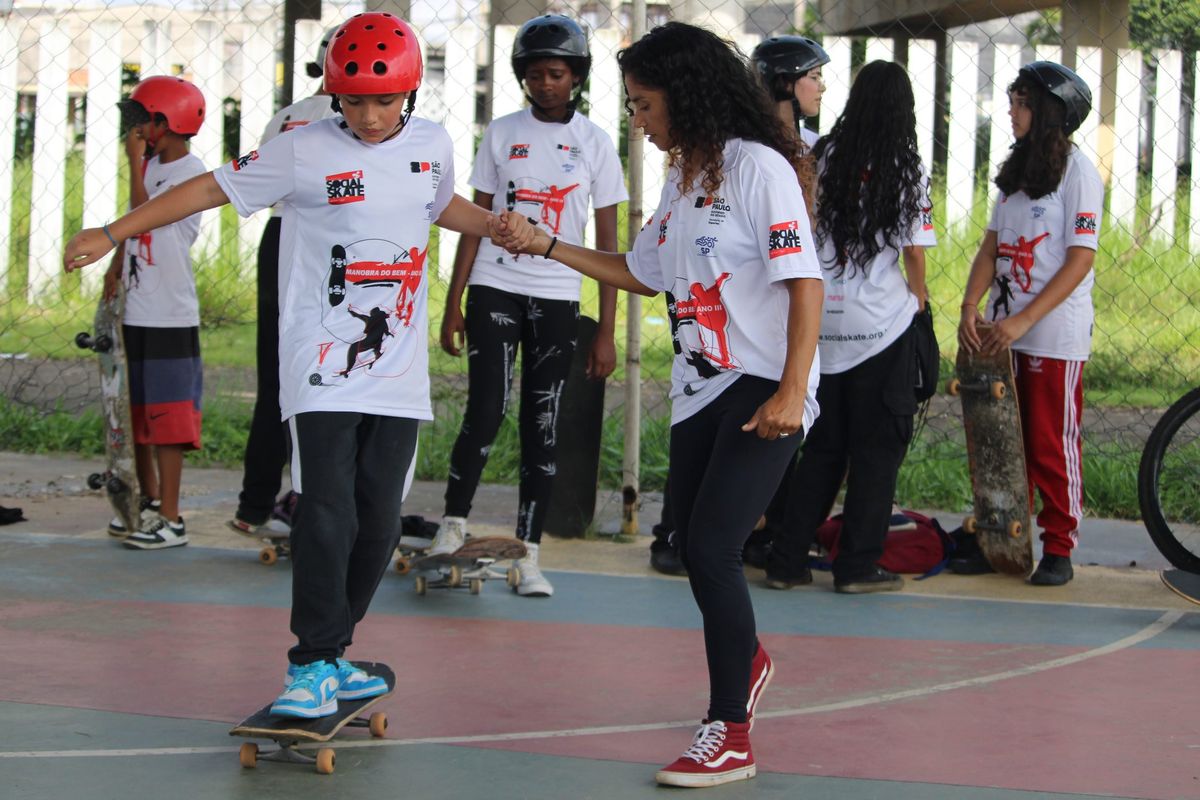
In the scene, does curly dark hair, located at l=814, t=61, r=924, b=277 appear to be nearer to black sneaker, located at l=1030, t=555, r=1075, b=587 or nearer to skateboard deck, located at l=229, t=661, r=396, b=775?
black sneaker, located at l=1030, t=555, r=1075, b=587

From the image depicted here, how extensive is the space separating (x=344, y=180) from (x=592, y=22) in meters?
14.2

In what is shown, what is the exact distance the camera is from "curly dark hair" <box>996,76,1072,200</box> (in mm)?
6289

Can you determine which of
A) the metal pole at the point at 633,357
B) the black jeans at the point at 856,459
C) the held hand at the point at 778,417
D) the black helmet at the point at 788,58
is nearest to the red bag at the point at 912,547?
the black jeans at the point at 856,459

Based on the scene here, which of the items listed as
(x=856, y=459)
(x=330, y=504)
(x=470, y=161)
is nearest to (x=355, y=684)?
(x=330, y=504)

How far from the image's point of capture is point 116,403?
657 centimetres

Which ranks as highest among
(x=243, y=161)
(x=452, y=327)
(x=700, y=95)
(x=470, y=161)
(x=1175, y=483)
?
(x=470, y=161)

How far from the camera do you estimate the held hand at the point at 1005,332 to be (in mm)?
6254

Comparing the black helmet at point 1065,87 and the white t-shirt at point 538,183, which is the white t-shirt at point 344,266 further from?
the black helmet at point 1065,87

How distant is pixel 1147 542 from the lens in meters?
7.16

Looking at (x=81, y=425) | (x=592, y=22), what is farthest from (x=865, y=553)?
(x=592, y=22)

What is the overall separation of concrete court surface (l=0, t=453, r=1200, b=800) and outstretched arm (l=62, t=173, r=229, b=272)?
128 cm

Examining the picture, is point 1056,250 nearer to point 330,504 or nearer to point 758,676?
point 758,676

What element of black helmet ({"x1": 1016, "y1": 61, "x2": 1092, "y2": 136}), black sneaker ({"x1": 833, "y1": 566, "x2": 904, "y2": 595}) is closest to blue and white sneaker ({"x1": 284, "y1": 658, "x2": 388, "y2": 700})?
black sneaker ({"x1": 833, "y1": 566, "x2": 904, "y2": 595})

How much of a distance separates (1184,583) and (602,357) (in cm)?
242
